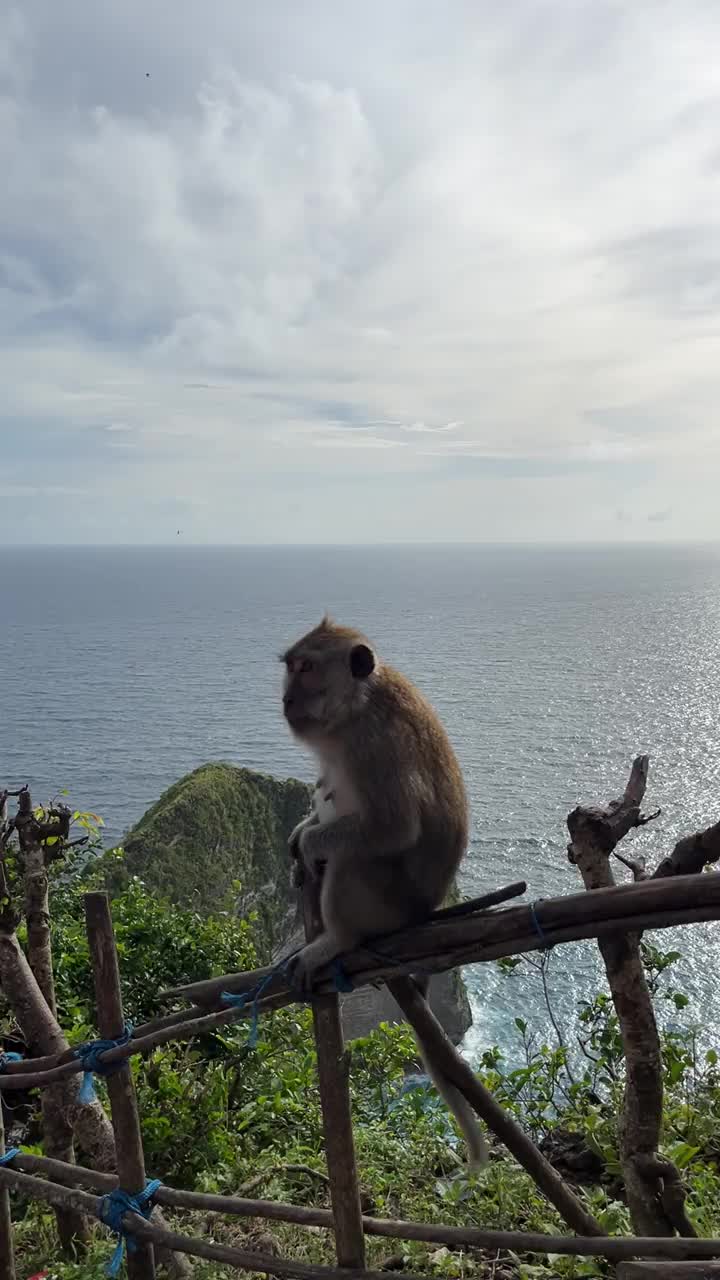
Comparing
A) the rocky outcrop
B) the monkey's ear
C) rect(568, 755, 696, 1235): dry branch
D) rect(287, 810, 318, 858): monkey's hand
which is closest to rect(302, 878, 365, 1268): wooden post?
rect(287, 810, 318, 858): monkey's hand

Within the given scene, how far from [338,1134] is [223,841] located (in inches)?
1098

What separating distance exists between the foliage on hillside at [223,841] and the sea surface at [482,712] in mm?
4785

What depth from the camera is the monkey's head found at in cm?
434

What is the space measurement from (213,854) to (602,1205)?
2610cm

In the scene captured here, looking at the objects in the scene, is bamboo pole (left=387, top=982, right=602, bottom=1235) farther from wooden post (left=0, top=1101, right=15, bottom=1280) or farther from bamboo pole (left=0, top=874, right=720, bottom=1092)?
wooden post (left=0, top=1101, right=15, bottom=1280)

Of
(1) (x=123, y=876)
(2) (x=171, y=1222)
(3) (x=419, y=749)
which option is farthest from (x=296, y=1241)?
(1) (x=123, y=876)

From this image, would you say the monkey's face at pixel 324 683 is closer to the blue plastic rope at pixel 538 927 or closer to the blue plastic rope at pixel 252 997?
the blue plastic rope at pixel 252 997

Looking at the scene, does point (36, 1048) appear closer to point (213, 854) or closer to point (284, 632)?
point (213, 854)

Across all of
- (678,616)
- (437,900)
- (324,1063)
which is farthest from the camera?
(678,616)

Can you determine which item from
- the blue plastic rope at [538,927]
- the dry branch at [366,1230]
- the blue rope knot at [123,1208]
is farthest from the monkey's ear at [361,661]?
the blue rope knot at [123,1208]

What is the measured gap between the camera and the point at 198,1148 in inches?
223

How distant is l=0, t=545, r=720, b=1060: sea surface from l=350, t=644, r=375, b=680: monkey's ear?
1.89 ft

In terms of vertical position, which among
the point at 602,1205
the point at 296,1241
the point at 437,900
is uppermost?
the point at 437,900

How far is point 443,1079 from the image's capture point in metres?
3.48
